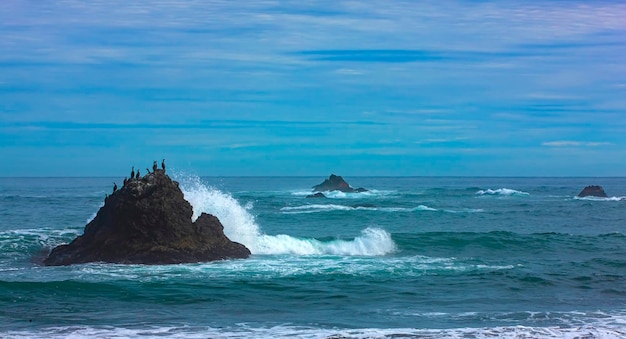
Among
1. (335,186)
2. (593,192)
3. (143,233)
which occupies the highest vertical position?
(143,233)

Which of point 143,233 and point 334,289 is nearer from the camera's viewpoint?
point 334,289

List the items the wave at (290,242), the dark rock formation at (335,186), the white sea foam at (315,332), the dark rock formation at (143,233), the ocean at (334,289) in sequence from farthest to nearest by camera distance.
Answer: the dark rock formation at (335,186) → the wave at (290,242) → the dark rock formation at (143,233) → the ocean at (334,289) → the white sea foam at (315,332)

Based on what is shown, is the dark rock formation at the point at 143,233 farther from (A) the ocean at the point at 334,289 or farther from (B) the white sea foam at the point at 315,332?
(B) the white sea foam at the point at 315,332

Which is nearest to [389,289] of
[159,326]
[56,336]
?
[159,326]

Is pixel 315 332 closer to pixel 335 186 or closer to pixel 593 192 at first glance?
pixel 593 192

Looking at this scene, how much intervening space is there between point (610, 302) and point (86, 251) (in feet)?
44.0

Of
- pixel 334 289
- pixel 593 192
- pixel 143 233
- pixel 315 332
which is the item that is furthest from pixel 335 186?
pixel 315 332

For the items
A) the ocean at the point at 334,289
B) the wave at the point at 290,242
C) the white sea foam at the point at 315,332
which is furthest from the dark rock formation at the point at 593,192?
the white sea foam at the point at 315,332

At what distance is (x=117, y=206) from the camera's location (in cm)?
2009

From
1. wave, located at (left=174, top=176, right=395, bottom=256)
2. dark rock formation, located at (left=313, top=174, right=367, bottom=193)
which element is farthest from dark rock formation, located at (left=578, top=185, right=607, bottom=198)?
→ wave, located at (left=174, top=176, right=395, bottom=256)

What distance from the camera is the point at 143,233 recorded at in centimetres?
2027

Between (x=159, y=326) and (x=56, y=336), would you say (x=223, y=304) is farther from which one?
(x=56, y=336)

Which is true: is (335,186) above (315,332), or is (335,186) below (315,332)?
below

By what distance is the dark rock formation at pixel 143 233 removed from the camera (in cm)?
2003
